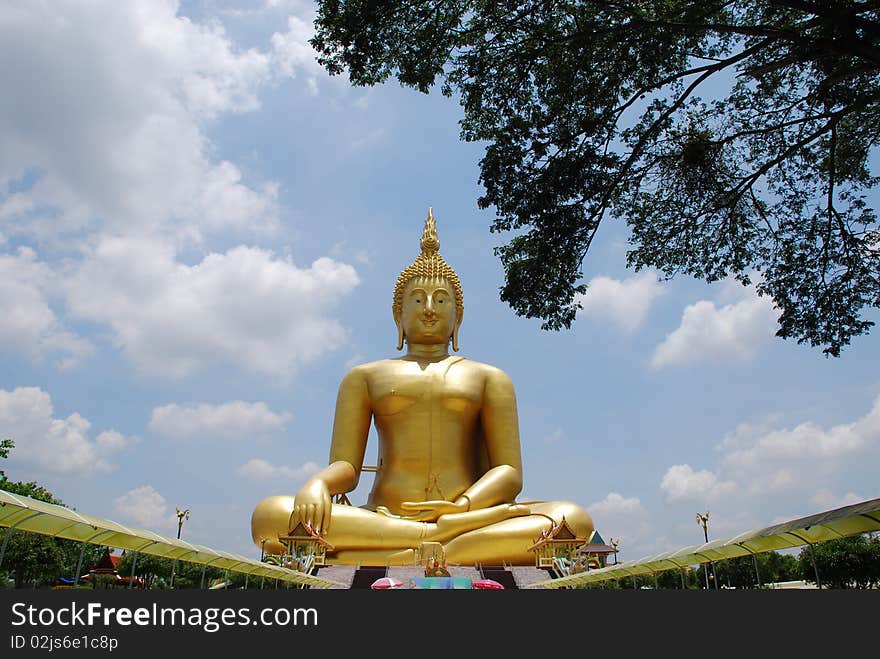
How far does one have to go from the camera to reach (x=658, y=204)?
31.2ft

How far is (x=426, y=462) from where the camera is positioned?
1327 cm

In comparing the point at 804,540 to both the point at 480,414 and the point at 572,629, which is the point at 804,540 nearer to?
the point at 572,629

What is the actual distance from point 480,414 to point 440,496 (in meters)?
1.73

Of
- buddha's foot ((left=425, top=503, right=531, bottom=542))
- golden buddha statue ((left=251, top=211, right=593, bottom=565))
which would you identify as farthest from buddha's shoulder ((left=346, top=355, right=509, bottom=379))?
buddha's foot ((left=425, top=503, right=531, bottom=542))

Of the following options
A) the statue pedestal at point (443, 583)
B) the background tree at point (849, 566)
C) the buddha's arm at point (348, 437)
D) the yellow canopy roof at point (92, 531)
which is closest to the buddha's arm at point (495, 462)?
the buddha's arm at point (348, 437)

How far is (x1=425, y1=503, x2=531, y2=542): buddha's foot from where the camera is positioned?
1110cm

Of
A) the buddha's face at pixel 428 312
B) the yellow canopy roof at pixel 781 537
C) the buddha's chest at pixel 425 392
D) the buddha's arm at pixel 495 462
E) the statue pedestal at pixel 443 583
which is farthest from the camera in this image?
the buddha's face at pixel 428 312

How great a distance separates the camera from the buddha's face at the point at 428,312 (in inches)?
567

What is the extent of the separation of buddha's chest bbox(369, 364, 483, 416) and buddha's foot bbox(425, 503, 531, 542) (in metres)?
2.34

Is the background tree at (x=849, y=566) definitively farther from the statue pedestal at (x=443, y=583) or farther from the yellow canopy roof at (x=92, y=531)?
the yellow canopy roof at (x=92, y=531)

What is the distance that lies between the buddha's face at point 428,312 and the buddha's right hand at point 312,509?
4.17 m

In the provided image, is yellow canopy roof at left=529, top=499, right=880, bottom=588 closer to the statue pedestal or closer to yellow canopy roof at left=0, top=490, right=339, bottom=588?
the statue pedestal

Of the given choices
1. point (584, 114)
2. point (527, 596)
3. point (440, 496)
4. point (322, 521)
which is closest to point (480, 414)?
point (440, 496)

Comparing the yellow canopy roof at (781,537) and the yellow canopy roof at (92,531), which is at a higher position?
the yellow canopy roof at (92,531)
